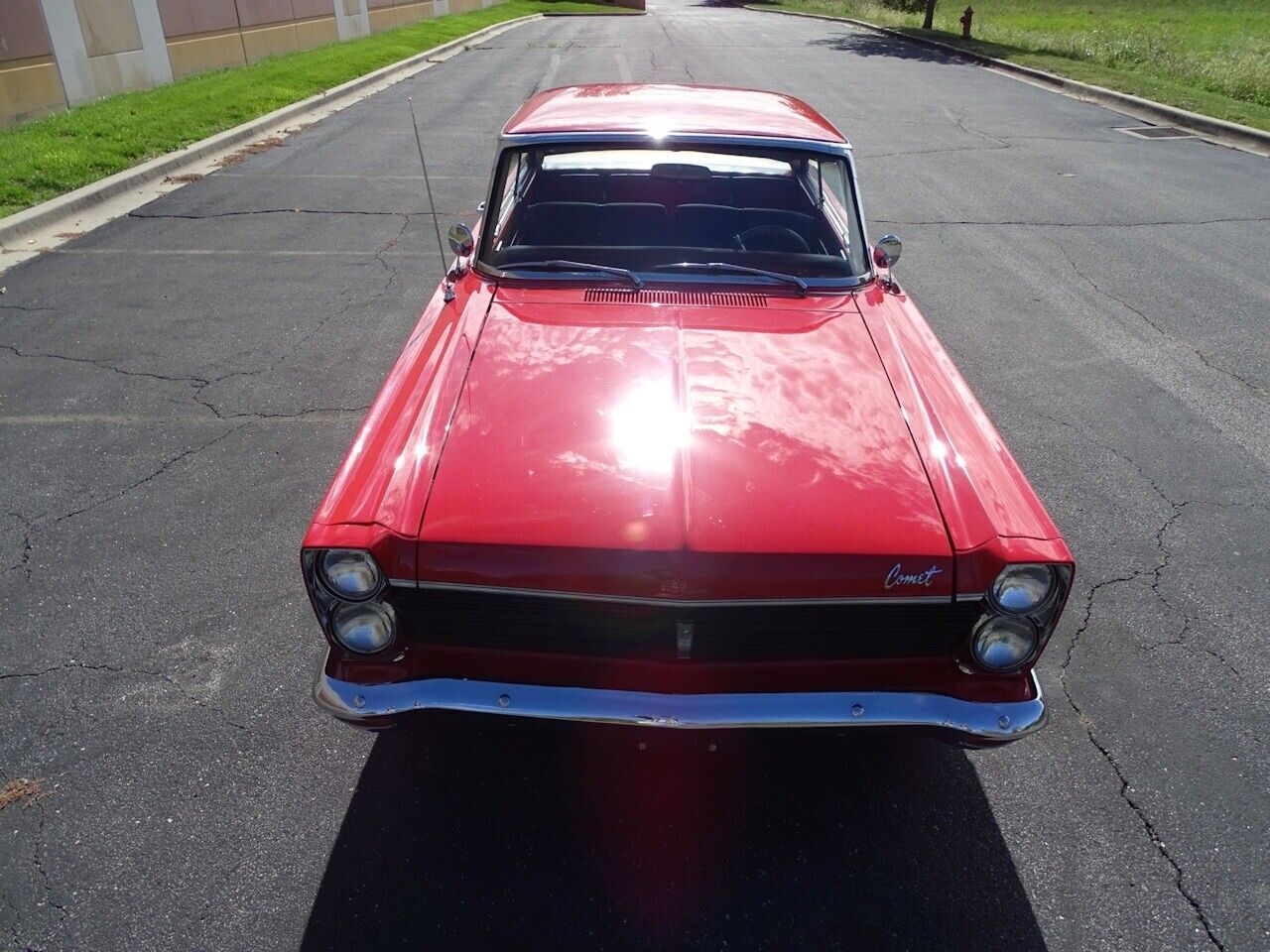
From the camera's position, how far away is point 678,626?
2.33 m

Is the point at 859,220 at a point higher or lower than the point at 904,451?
higher

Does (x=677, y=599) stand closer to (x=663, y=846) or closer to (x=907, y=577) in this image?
(x=907, y=577)

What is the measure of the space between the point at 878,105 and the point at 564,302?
13068mm

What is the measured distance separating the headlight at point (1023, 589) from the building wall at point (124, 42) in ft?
42.5

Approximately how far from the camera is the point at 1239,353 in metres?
6.03

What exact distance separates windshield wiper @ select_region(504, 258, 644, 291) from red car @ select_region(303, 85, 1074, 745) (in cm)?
45

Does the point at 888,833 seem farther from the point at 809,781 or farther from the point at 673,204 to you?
the point at 673,204

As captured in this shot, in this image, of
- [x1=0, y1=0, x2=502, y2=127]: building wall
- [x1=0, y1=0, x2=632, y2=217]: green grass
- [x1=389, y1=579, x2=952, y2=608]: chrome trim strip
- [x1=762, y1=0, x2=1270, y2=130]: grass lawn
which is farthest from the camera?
[x1=762, y1=0, x2=1270, y2=130]: grass lawn

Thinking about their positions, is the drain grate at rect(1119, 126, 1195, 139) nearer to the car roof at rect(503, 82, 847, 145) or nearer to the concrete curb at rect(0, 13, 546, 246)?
the car roof at rect(503, 82, 847, 145)

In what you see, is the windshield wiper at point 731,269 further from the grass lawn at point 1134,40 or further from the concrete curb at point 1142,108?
the grass lawn at point 1134,40

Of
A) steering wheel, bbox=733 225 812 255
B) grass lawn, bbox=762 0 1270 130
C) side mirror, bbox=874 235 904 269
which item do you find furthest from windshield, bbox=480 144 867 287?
grass lawn, bbox=762 0 1270 130

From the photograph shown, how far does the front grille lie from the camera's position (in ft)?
7.62

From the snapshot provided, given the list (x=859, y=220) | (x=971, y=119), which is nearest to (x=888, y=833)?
(x=859, y=220)

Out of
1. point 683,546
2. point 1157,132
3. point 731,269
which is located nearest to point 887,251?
point 731,269
